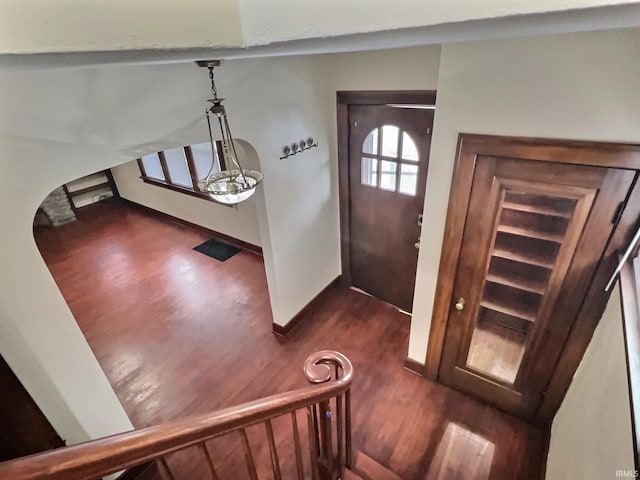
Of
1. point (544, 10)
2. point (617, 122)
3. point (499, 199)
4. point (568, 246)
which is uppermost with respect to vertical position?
point (544, 10)

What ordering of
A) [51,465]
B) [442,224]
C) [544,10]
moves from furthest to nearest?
[442,224], [51,465], [544,10]

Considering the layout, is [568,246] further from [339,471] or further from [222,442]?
[222,442]

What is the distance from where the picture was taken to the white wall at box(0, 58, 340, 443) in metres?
1.31

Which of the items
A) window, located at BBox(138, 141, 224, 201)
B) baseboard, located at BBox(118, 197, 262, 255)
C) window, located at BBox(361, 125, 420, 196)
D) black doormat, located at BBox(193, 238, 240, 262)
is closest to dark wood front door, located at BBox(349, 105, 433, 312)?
window, located at BBox(361, 125, 420, 196)

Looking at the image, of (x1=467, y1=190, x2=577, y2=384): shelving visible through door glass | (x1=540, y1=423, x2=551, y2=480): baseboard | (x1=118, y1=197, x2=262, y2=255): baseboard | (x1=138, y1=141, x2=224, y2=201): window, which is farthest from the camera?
(x1=118, y1=197, x2=262, y2=255): baseboard

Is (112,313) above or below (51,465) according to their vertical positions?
below

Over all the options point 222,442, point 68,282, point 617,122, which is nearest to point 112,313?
point 68,282

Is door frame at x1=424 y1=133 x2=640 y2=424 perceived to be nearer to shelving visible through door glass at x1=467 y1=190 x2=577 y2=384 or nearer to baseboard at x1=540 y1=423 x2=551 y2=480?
baseboard at x1=540 y1=423 x2=551 y2=480

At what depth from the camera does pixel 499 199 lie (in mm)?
1804

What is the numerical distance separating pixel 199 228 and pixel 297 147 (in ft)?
9.93

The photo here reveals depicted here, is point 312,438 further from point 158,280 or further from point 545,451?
point 158,280

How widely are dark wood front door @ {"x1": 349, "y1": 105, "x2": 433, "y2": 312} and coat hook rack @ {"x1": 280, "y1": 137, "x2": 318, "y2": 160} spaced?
1.33 feet

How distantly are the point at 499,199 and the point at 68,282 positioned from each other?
4.86m

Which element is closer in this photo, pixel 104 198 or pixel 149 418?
pixel 149 418
